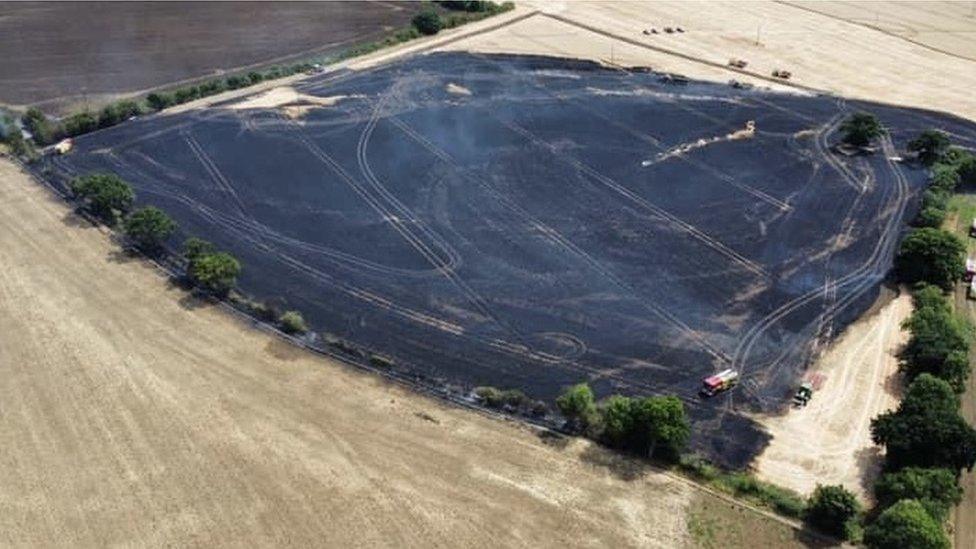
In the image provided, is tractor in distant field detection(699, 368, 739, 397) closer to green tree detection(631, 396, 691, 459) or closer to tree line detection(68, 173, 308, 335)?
green tree detection(631, 396, 691, 459)

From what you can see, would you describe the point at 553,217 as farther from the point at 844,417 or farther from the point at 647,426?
the point at 844,417

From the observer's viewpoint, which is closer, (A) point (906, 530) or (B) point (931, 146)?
(A) point (906, 530)

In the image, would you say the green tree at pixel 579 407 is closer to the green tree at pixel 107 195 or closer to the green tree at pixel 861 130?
the green tree at pixel 107 195

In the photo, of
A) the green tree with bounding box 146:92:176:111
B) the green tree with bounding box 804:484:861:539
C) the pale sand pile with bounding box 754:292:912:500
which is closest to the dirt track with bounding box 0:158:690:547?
the green tree with bounding box 804:484:861:539

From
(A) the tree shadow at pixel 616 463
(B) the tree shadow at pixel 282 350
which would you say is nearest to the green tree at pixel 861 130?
(A) the tree shadow at pixel 616 463

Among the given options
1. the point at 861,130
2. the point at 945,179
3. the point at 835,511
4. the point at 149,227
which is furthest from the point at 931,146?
the point at 149,227

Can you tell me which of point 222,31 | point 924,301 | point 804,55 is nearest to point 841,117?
point 804,55

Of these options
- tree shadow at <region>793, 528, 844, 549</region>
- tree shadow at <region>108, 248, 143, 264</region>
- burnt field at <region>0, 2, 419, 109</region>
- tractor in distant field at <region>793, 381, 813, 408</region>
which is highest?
burnt field at <region>0, 2, 419, 109</region>
